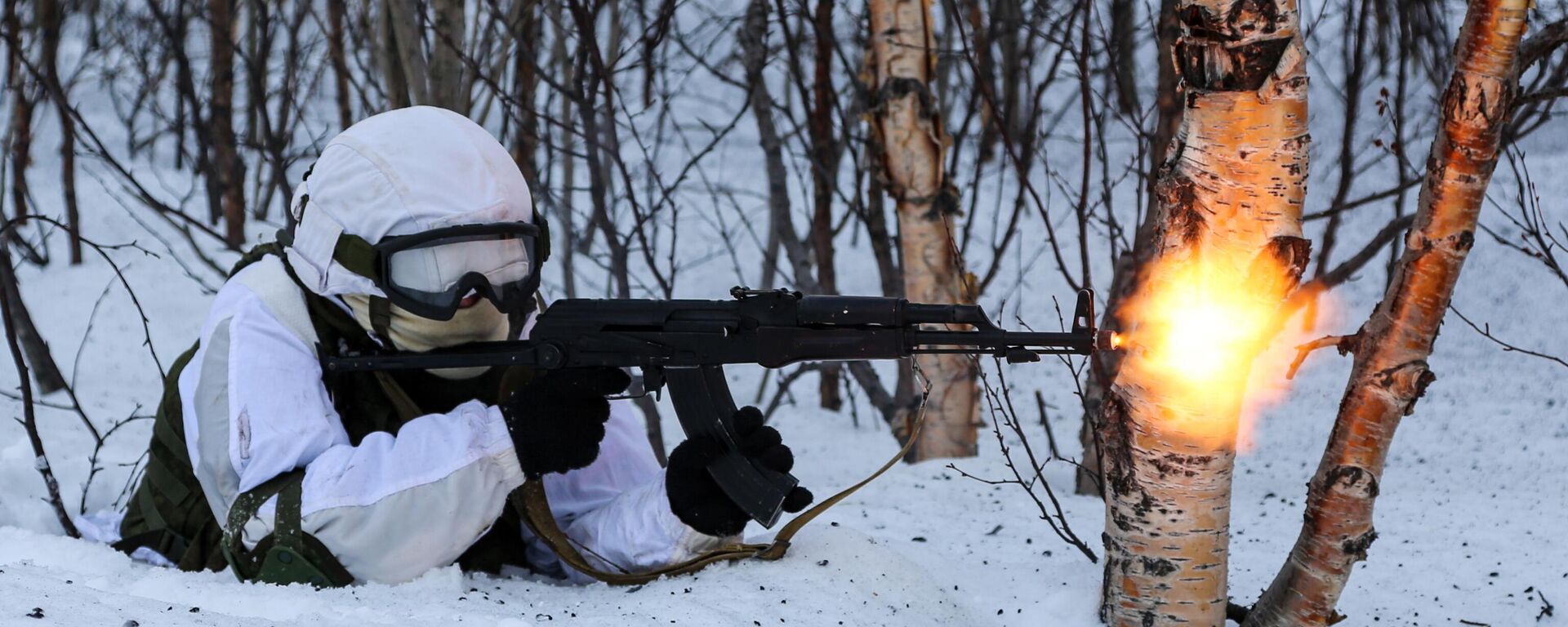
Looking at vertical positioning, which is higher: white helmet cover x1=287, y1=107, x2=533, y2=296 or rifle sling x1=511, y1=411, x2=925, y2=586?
white helmet cover x1=287, y1=107, x2=533, y2=296

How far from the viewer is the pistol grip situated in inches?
89.4

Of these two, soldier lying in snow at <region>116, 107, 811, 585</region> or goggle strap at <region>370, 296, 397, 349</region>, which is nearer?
soldier lying in snow at <region>116, 107, 811, 585</region>

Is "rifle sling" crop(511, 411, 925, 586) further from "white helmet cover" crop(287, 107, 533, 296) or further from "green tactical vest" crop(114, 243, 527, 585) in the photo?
"white helmet cover" crop(287, 107, 533, 296)

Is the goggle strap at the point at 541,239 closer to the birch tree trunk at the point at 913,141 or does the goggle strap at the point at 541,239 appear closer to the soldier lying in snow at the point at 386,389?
the soldier lying in snow at the point at 386,389

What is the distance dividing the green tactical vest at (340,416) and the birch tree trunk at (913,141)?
1.58 m

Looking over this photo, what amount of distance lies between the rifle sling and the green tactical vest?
18 cm

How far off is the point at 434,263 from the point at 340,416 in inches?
17.4

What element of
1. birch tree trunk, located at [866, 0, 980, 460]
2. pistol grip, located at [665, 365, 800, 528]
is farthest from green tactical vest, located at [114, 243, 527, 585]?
birch tree trunk, located at [866, 0, 980, 460]

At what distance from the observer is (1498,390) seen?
521cm

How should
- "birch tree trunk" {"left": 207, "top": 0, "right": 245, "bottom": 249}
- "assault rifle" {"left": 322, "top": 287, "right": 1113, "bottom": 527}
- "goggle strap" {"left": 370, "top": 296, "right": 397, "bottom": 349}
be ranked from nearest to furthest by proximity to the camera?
1. "assault rifle" {"left": 322, "top": 287, "right": 1113, "bottom": 527}
2. "goggle strap" {"left": 370, "top": 296, "right": 397, "bottom": 349}
3. "birch tree trunk" {"left": 207, "top": 0, "right": 245, "bottom": 249}

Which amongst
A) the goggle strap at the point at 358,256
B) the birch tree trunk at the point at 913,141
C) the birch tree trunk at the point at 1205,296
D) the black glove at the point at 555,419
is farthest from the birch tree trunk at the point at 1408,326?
the birch tree trunk at the point at 913,141

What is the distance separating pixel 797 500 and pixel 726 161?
9567 millimetres

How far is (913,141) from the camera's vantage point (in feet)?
12.9

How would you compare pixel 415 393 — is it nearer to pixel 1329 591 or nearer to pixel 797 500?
pixel 797 500
